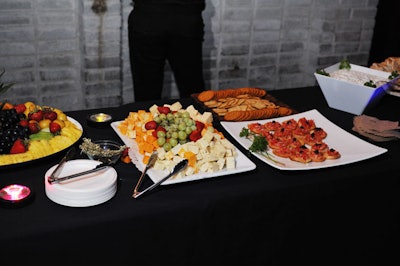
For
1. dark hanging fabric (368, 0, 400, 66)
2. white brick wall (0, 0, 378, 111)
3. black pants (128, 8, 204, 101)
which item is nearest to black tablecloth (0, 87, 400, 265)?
black pants (128, 8, 204, 101)

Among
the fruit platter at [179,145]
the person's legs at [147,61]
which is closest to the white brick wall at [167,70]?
the person's legs at [147,61]

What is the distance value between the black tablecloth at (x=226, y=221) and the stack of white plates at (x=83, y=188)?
0.02 meters

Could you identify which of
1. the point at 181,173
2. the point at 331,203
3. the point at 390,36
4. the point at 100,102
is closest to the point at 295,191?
the point at 331,203

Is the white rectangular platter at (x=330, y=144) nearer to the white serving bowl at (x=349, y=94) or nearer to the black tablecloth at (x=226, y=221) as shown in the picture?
the black tablecloth at (x=226, y=221)

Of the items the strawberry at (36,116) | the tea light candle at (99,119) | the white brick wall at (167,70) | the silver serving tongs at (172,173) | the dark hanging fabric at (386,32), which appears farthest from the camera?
the dark hanging fabric at (386,32)

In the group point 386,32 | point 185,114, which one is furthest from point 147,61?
point 386,32

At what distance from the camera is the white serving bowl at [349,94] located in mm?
1841

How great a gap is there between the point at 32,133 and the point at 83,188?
34 centimetres

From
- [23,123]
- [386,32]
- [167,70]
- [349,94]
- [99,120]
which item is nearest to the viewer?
[23,123]

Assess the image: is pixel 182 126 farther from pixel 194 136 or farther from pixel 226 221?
pixel 226 221

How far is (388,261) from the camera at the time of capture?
158 centimetres

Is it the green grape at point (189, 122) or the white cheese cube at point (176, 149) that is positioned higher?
the green grape at point (189, 122)

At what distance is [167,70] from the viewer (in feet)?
10.5

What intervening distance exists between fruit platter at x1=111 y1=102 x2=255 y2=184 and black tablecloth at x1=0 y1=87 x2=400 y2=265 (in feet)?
0.09
